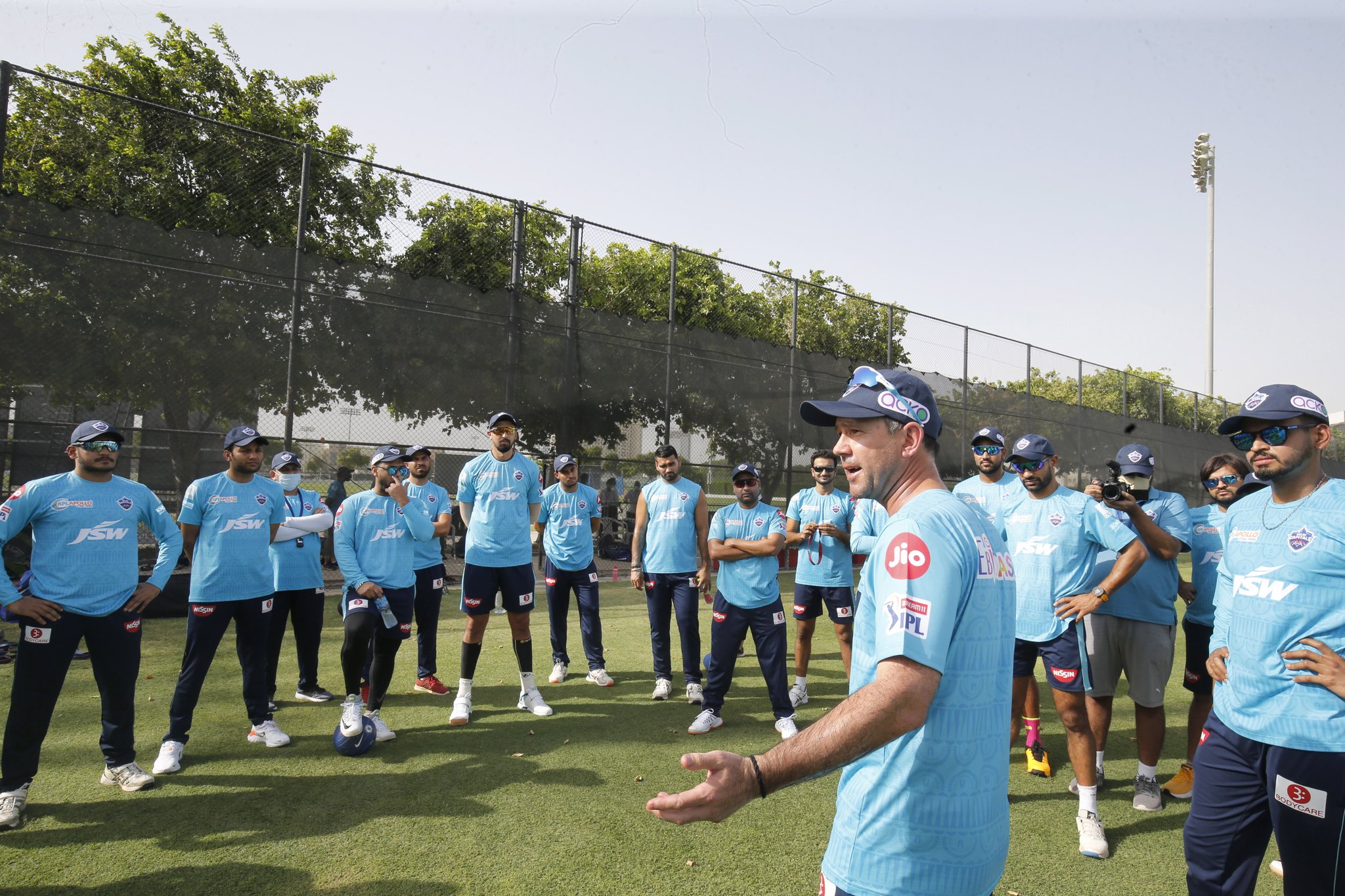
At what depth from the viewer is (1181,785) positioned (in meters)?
4.67

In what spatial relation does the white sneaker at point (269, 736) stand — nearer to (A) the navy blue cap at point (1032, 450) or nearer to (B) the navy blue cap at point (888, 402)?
(B) the navy blue cap at point (888, 402)

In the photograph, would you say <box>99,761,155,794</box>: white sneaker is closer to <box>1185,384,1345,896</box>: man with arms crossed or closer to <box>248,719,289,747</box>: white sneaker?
<box>248,719,289,747</box>: white sneaker

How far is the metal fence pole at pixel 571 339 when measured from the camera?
1198 centimetres

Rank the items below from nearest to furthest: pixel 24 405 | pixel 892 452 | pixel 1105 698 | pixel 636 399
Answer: pixel 892 452
pixel 1105 698
pixel 24 405
pixel 636 399

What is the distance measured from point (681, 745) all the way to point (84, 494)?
3.97 m

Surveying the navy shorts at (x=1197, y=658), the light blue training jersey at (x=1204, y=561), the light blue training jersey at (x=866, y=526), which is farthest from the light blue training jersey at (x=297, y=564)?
the light blue training jersey at (x=1204, y=561)

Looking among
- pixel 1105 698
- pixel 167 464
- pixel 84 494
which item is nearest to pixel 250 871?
pixel 84 494

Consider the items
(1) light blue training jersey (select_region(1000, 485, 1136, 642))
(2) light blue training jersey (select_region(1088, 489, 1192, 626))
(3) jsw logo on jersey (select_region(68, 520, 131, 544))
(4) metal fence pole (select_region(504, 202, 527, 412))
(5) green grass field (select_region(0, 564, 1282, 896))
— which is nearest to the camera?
(5) green grass field (select_region(0, 564, 1282, 896))

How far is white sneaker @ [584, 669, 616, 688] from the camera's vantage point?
693cm

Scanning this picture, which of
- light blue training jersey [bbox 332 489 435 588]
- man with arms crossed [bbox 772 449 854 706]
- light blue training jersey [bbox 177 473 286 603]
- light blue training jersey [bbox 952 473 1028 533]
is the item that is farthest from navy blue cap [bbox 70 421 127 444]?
light blue training jersey [bbox 952 473 1028 533]

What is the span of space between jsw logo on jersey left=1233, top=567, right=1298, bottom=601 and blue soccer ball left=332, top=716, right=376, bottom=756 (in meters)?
4.84

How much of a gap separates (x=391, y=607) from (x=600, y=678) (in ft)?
7.07

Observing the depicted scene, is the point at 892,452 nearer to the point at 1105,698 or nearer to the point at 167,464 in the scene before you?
the point at 1105,698

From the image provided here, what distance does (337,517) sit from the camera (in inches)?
213
